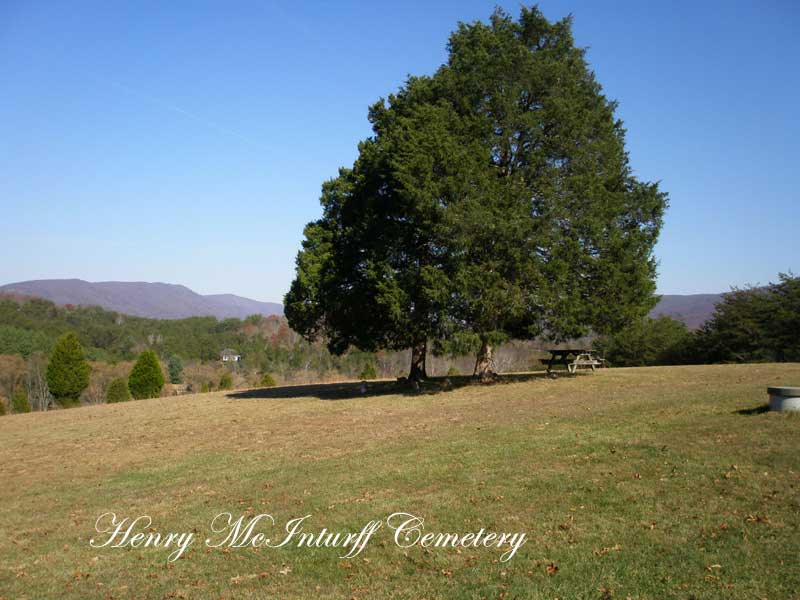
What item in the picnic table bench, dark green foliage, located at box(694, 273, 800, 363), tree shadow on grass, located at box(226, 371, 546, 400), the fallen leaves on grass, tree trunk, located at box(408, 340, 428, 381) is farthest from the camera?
dark green foliage, located at box(694, 273, 800, 363)

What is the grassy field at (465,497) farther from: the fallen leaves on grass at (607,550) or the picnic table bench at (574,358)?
the picnic table bench at (574,358)

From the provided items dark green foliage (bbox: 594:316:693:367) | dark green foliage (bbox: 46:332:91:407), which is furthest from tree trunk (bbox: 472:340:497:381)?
dark green foliage (bbox: 46:332:91:407)

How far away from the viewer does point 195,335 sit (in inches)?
4532

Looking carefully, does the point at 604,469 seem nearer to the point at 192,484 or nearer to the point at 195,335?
the point at 192,484

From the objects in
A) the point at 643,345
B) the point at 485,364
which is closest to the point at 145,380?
the point at 485,364

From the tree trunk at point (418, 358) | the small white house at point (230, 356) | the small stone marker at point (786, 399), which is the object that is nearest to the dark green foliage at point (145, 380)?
the tree trunk at point (418, 358)

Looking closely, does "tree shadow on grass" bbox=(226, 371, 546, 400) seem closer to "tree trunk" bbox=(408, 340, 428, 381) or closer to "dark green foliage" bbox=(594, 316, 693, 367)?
"tree trunk" bbox=(408, 340, 428, 381)

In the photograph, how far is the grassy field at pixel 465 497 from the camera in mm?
6297

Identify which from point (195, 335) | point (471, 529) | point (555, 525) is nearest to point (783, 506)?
point (555, 525)

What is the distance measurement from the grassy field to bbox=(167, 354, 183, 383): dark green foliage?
6120 centimetres

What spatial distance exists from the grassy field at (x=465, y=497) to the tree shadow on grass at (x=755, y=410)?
3.6 inches

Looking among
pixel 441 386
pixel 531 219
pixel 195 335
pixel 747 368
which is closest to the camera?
pixel 531 219

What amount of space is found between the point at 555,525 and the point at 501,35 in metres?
20.0

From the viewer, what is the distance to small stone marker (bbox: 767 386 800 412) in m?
11.0
